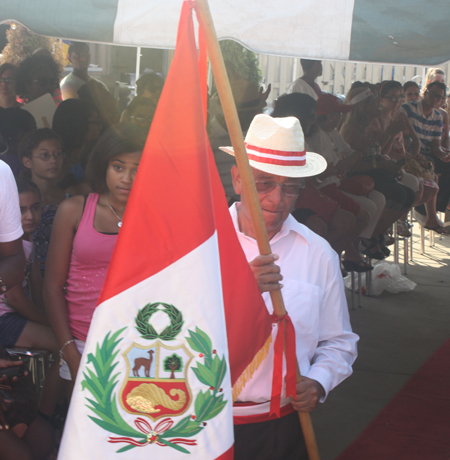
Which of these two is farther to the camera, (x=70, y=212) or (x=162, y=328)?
(x=70, y=212)

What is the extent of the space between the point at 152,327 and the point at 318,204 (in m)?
3.35

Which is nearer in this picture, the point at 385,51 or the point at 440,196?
the point at 385,51

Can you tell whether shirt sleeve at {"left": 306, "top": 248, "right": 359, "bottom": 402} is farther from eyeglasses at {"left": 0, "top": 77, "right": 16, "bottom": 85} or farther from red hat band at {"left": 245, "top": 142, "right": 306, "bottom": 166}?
eyeglasses at {"left": 0, "top": 77, "right": 16, "bottom": 85}

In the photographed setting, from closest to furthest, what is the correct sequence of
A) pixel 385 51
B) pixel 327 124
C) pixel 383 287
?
1. pixel 385 51
2. pixel 327 124
3. pixel 383 287

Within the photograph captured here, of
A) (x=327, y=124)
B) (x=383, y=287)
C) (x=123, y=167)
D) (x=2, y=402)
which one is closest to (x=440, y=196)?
(x=383, y=287)

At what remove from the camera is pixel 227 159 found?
472 centimetres

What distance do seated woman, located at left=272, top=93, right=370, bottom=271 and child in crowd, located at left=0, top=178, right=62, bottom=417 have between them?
2066 millimetres

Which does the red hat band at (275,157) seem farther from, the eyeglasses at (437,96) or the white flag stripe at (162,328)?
the eyeglasses at (437,96)

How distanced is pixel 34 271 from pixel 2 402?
1279mm

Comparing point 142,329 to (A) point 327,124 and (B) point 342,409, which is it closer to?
(B) point 342,409

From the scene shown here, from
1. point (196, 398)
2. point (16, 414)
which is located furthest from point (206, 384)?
point (16, 414)

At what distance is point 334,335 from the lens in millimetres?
2045

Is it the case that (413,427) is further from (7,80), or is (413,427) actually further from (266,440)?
(7,80)

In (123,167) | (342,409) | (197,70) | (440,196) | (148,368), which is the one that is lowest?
(342,409)
